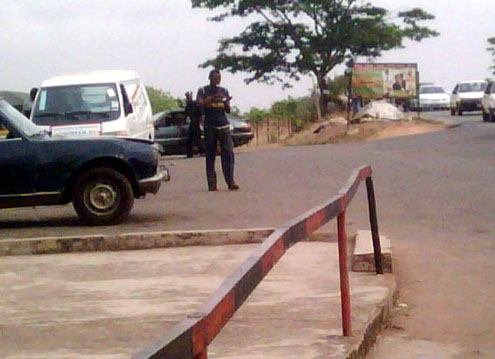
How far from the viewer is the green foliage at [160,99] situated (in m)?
64.6

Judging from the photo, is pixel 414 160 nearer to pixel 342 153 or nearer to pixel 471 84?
pixel 342 153

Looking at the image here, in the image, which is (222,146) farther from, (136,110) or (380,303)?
(380,303)

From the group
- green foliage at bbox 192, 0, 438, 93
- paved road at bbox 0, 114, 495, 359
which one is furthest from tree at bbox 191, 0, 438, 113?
paved road at bbox 0, 114, 495, 359

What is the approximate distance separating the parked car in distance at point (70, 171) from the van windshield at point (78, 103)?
6.57 m

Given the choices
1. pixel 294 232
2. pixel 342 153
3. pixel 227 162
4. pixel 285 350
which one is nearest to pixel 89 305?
pixel 285 350

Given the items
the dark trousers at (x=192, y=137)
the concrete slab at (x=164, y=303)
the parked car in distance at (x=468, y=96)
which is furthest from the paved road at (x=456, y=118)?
the concrete slab at (x=164, y=303)

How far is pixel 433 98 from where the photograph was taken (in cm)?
5800

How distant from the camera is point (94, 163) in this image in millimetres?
11688

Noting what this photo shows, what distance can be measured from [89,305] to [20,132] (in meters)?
4.96

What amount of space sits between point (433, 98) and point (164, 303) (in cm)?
5241

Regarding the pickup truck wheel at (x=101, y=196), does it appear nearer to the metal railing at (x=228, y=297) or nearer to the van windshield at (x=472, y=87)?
the metal railing at (x=228, y=297)

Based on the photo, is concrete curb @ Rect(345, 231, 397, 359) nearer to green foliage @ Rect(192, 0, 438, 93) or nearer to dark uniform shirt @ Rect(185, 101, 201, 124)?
dark uniform shirt @ Rect(185, 101, 201, 124)

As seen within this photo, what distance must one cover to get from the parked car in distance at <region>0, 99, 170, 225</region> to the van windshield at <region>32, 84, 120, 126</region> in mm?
6573

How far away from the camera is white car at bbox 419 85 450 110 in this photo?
57938mm
